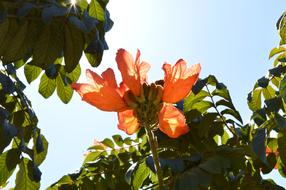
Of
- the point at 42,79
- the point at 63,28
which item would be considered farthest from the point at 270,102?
the point at 42,79

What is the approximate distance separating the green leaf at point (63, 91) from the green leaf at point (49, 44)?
40 cm

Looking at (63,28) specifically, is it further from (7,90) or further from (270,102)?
(270,102)

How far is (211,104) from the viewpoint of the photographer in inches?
67.3

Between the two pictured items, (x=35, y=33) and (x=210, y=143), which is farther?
(x=210, y=143)

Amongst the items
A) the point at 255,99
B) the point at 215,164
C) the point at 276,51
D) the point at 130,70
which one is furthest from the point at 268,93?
the point at 130,70

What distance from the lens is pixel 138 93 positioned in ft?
4.11

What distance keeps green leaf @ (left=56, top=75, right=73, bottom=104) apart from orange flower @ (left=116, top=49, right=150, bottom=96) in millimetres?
470

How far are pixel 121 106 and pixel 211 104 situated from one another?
1.76ft

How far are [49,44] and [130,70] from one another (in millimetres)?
220

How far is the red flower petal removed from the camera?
1261 mm

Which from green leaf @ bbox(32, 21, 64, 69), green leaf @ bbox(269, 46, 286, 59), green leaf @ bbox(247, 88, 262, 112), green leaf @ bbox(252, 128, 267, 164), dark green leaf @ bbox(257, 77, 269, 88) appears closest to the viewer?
green leaf @ bbox(252, 128, 267, 164)

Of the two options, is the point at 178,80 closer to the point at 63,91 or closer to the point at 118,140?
the point at 63,91

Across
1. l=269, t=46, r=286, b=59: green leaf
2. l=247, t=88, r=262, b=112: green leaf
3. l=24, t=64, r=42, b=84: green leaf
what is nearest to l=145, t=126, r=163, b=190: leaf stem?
l=24, t=64, r=42, b=84: green leaf

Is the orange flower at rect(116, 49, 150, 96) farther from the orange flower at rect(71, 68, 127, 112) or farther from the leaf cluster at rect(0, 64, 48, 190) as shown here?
the leaf cluster at rect(0, 64, 48, 190)
